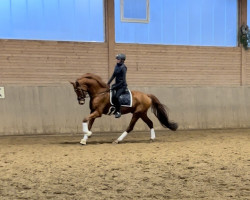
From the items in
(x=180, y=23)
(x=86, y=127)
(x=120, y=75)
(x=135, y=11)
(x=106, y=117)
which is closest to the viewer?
(x=86, y=127)

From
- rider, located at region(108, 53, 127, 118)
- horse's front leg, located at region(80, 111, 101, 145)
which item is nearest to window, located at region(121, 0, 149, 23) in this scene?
rider, located at region(108, 53, 127, 118)

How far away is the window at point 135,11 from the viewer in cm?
1124

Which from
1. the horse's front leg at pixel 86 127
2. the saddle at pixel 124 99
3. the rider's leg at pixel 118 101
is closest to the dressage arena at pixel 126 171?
the horse's front leg at pixel 86 127

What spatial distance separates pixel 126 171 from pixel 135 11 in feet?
26.0

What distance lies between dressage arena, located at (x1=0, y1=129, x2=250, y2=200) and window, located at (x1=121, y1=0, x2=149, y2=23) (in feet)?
18.2

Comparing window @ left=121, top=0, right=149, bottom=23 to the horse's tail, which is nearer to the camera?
the horse's tail

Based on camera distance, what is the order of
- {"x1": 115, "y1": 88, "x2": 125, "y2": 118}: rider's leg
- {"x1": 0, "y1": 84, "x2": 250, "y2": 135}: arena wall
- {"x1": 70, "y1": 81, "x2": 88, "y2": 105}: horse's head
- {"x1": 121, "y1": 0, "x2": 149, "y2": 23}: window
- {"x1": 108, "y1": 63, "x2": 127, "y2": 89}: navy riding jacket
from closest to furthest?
{"x1": 70, "y1": 81, "x2": 88, "y2": 105}: horse's head
{"x1": 108, "y1": 63, "x2": 127, "y2": 89}: navy riding jacket
{"x1": 115, "y1": 88, "x2": 125, "y2": 118}: rider's leg
{"x1": 0, "y1": 84, "x2": 250, "y2": 135}: arena wall
{"x1": 121, "y1": 0, "x2": 149, "y2": 23}: window

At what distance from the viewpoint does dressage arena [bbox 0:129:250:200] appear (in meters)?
3.78

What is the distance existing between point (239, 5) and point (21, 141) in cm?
1010

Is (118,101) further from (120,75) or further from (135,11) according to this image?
(135,11)

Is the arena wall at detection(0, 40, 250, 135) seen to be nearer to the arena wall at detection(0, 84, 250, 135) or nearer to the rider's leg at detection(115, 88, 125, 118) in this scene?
the arena wall at detection(0, 84, 250, 135)

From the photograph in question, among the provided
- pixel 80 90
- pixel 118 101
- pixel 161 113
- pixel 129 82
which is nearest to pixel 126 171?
pixel 118 101

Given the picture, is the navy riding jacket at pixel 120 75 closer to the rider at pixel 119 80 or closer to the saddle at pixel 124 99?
the rider at pixel 119 80

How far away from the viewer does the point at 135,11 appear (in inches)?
447
